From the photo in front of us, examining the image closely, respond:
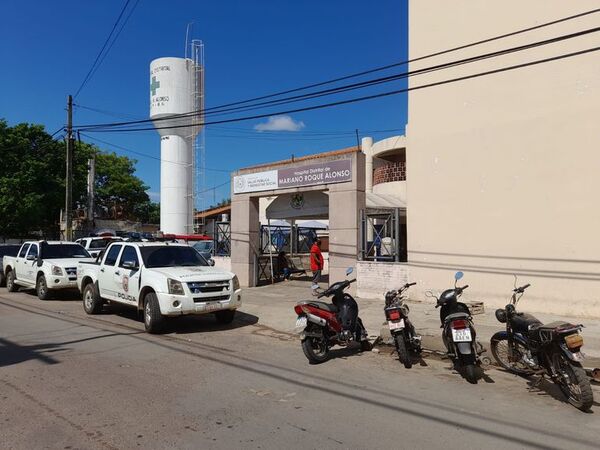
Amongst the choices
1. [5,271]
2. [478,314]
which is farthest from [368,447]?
[5,271]

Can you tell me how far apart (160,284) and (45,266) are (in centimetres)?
761

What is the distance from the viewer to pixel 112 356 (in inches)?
313

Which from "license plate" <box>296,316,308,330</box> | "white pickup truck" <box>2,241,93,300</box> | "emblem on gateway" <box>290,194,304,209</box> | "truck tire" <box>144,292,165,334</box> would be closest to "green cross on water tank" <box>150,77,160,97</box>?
"white pickup truck" <box>2,241,93,300</box>

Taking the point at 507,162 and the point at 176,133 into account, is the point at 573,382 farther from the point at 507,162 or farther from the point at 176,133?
the point at 176,133

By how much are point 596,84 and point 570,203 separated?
2561mm

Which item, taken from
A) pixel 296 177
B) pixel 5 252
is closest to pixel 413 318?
pixel 296 177

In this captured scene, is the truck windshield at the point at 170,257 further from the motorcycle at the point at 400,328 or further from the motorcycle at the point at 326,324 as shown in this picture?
the motorcycle at the point at 400,328

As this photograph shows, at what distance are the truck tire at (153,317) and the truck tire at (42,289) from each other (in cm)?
706

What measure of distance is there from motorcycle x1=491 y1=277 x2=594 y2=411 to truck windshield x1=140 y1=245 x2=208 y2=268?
6.70 metres

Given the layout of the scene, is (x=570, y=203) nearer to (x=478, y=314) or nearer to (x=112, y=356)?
(x=478, y=314)

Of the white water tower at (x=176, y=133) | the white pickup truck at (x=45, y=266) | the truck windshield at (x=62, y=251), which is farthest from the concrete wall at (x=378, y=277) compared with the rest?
the white water tower at (x=176, y=133)

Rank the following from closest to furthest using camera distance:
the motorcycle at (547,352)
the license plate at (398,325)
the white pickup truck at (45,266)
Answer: the motorcycle at (547,352), the license plate at (398,325), the white pickup truck at (45,266)

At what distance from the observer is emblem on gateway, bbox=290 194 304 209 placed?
17812mm

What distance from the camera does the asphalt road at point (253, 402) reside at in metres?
4.62
